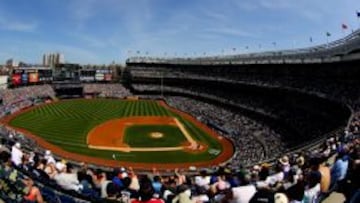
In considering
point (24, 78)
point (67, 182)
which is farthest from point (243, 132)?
point (24, 78)

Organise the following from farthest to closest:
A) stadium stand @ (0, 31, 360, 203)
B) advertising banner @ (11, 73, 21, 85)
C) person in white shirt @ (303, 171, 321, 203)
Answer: advertising banner @ (11, 73, 21, 85) → stadium stand @ (0, 31, 360, 203) → person in white shirt @ (303, 171, 321, 203)

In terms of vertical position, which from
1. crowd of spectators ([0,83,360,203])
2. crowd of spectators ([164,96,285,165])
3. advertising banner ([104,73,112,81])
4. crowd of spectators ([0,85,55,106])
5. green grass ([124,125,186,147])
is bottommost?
green grass ([124,125,186,147])

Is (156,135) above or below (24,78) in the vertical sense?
below

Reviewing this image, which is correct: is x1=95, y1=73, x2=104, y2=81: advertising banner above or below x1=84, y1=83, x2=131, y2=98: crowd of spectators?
above

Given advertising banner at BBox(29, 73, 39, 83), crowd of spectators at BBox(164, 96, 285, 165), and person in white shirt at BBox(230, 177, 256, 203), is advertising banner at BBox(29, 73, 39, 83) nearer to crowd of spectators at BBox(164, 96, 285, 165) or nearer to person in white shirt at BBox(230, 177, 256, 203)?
crowd of spectators at BBox(164, 96, 285, 165)

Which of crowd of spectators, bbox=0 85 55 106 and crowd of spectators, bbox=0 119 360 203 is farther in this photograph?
crowd of spectators, bbox=0 85 55 106

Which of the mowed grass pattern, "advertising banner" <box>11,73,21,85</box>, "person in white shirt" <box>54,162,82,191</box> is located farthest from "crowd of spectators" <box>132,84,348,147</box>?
"advertising banner" <box>11,73,21,85</box>

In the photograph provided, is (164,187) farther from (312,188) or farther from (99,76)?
(99,76)
